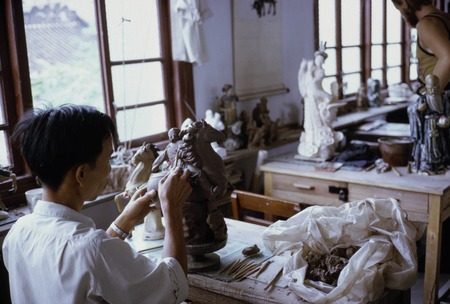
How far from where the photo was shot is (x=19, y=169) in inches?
115

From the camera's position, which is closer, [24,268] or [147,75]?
[24,268]

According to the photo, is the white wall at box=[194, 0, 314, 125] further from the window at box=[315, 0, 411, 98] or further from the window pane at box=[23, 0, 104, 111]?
the window pane at box=[23, 0, 104, 111]

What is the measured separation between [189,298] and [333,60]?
4251mm

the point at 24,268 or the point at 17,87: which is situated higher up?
the point at 17,87

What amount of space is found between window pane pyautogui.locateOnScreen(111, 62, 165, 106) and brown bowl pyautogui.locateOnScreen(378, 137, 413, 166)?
1566 millimetres

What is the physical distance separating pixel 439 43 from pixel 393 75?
4.02 meters

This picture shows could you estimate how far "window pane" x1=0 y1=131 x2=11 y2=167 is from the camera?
2.83 m

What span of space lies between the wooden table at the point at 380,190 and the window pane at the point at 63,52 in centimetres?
130

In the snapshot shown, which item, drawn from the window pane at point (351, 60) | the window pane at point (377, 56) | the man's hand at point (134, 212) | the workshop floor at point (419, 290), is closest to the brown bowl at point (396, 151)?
the workshop floor at point (419, 290)

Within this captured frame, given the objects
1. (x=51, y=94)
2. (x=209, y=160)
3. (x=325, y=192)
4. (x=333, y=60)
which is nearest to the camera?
(x=209, y=160)

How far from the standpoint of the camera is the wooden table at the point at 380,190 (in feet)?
9.34

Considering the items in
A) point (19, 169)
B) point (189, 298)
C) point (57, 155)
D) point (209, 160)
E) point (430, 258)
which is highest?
point (57, 155)

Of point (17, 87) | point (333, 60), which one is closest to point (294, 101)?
point (333, 60)

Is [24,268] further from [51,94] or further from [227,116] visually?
[227,116]
